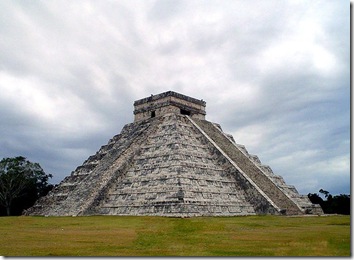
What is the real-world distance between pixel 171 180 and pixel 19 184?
20248 millimetres

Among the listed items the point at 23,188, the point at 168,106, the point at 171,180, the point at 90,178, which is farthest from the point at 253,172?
the point at 23,188

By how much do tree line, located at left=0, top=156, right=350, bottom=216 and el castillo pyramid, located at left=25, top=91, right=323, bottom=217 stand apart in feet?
33.6

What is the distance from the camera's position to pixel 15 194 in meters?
36.5

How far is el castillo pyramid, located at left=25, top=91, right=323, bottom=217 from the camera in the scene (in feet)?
68.0

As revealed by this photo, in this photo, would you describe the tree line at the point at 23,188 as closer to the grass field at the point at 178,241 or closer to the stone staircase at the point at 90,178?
the stone staircase at the point at 90,178

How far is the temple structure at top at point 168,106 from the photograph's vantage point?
28.7 m

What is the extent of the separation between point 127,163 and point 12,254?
1491 centimetres

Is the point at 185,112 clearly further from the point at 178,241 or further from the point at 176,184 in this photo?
the point at 178,241

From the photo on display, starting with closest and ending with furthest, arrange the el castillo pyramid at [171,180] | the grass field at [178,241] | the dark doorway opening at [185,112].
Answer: the grass field at [178,241], the el castillo pyramid at [171,180], the dark doorway opening at [185,112]

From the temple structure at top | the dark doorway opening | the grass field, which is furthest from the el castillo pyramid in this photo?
the grass field

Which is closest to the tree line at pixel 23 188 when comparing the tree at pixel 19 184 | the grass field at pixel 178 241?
the tree at pixel 19 184

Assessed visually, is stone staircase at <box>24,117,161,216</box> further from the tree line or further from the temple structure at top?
the tree line

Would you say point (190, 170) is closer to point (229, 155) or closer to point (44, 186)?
point (229, 155)

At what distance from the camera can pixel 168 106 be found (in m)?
28.5
